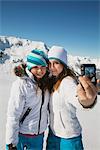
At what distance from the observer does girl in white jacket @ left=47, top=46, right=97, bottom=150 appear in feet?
6.37

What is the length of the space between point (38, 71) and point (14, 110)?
0.28 metres

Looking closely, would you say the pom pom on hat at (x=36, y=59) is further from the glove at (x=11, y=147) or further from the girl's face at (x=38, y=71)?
the glove at (x=11, y=147)

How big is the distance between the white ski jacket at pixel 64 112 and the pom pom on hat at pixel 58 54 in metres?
0.13

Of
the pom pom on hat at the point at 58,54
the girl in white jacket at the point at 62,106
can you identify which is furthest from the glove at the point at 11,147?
the pom pom on hat at the point at 58,54

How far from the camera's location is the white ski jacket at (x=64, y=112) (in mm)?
1919

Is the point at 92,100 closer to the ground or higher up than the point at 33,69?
closer to the ground

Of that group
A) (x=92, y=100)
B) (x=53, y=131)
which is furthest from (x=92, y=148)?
(x=92, y=100)

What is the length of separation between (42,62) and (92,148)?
6.27 feet

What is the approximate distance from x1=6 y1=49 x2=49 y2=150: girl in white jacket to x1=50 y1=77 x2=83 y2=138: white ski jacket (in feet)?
0.25

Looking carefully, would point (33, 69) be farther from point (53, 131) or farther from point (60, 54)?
point (53, 131)

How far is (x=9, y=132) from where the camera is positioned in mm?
2018

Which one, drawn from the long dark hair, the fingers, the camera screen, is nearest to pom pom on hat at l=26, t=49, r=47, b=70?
the long dark hair

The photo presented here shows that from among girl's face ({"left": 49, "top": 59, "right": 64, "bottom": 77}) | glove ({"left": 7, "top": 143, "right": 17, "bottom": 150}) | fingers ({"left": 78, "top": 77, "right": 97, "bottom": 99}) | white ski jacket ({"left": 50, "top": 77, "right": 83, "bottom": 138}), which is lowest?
glove ({"left": 7, "top": 143, "right": 17, "bottom": 150})

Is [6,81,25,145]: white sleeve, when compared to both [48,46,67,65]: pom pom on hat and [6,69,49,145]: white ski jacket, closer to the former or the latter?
[6,69,49,145]: white ski jacket
